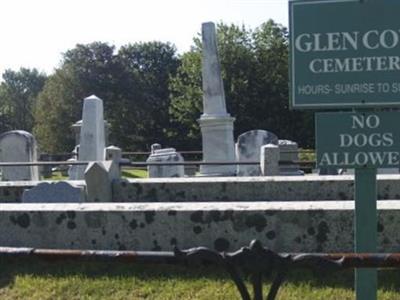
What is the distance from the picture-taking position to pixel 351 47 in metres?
3.08

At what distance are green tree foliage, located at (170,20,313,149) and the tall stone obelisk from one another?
73.9 ft

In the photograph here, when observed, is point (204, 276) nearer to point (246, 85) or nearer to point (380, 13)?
point (380, 13)

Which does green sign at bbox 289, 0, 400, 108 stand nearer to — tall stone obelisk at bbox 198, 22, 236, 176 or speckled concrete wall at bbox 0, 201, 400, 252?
speckled concrete wall at bbox 0, 201, 400, 252

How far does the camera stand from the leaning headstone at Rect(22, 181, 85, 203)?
7521mm

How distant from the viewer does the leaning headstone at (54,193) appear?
7521mm

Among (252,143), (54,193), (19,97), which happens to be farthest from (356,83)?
(19,97)

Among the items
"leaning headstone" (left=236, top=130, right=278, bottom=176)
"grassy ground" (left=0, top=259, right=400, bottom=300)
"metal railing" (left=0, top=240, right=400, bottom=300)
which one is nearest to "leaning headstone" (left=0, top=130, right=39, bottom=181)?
"leaning headstone" (left=236, top=130, right=278, bottom=176)

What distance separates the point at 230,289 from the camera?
4141 mm

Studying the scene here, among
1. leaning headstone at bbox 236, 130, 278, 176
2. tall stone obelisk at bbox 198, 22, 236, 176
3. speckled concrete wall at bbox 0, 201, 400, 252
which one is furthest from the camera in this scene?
leaning headstone at bbox 236, 130, 278, 176

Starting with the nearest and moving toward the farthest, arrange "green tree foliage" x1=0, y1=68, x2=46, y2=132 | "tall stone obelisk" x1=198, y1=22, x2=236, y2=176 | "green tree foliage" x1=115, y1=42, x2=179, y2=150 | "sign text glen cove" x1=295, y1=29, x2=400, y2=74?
"sign text glen cove" x1=295, y1=29, x2=400, y2=74
"tall stone obelisk" x1=198, y1=22, x2=236, y2=176
"green tree foliage" x1=115, y1=42, x2=179, y2=150
"green tree foliage" x1=0, y1=68, x2=46, y2=132

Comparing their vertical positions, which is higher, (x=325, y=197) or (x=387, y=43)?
(x=387, y=43)

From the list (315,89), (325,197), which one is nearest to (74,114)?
(325,197)

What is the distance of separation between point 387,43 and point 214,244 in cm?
212

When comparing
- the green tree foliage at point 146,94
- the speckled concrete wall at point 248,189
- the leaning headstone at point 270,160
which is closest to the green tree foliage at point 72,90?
the green tree foliage at point 146,94
